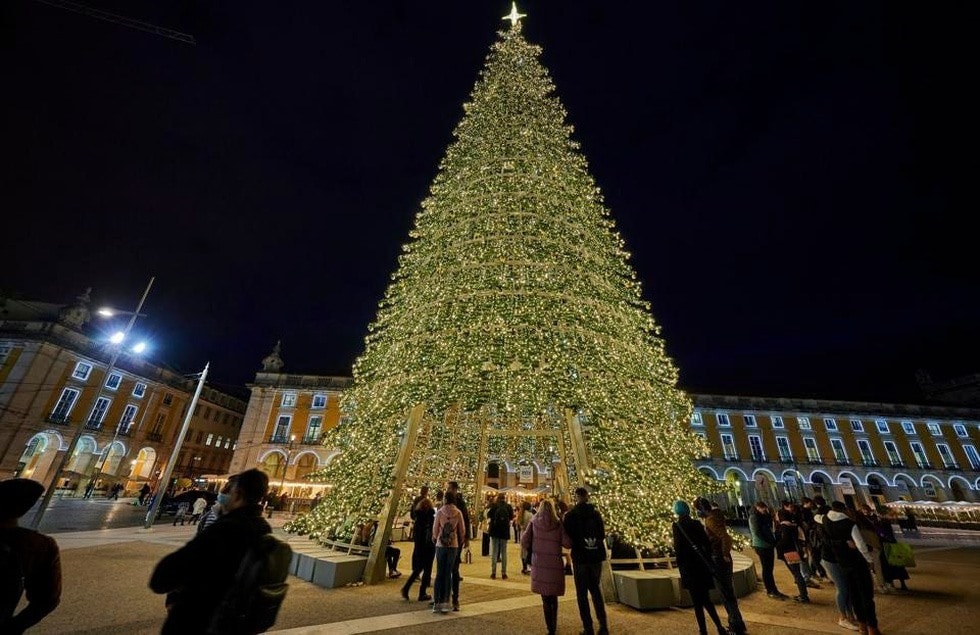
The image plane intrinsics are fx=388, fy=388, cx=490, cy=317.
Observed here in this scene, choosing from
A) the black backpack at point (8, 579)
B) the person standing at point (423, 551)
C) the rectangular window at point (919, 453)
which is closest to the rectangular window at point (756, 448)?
the rectangular window at point (919, 453)

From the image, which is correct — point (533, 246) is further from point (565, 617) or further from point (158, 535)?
point (158, 535)

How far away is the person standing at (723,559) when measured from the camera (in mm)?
4527

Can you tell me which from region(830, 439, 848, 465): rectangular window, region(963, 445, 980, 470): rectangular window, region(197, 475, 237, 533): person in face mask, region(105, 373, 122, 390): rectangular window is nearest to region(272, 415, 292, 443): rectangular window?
region(105, 373, 122, 390): rectangular window

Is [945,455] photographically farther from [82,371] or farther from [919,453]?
[82,371]

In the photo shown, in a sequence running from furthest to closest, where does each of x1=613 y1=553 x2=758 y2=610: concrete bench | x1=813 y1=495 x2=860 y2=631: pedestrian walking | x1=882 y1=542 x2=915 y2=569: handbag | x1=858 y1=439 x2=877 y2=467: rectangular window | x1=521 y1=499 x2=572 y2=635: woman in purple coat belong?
x1=858 y1=439 x2=877 y2=467: rectangular window → x1=882 y1=542 x2=915 y2=569: handbag → x1=613 y1=553 x2=758 y2=610: concrete bench → x1=813 y1=495 x2=860 y2=631: pedestrian walking → x1=521 y1=499 x2=572 y2=635: woman in purple coat

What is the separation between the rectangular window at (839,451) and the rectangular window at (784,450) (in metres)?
4.85

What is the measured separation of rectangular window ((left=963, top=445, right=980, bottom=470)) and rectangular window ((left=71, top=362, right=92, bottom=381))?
89183 mm

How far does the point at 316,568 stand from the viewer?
6578 millimetres

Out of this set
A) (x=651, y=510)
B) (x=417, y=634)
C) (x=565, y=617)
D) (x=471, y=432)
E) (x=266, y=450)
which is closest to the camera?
(x=417, y=634)

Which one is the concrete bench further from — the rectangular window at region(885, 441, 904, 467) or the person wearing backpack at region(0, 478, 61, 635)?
the rectangular window at region(885, 441, 904, 467)

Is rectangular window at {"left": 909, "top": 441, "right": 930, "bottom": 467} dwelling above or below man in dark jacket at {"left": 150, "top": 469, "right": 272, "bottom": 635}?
above

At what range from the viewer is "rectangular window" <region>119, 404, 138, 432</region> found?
37.8 m

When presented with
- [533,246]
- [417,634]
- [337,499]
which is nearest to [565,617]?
[417,634]

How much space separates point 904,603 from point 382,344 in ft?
35.6
